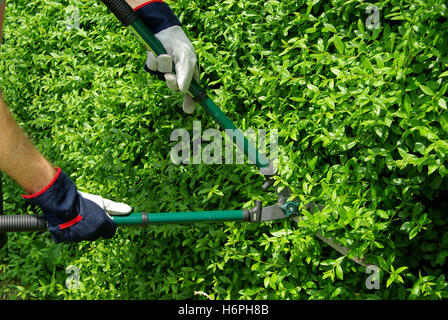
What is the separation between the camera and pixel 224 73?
3.01 meters

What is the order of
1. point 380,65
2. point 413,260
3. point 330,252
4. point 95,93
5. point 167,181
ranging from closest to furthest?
point 380,65 < point 413,260 < point 330,252 < point 167,181 < point 95,93

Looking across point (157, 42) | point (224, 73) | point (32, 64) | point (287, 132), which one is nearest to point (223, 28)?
point (224, 73)

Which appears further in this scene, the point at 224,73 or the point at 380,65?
the point at 224,73

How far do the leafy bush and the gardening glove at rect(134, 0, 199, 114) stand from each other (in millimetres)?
340

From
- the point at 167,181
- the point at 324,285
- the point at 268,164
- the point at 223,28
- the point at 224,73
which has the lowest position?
the point at 324,285

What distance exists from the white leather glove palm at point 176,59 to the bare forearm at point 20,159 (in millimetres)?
725

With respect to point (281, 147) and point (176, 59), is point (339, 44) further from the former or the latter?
point (176, 59)

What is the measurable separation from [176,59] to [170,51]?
0.07m

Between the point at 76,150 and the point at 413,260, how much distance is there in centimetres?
241

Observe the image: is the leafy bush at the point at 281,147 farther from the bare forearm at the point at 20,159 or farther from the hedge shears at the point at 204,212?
the bare forearm at the point at 20,159

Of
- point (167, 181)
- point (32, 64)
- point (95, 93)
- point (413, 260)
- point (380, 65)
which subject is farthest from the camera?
point (32, 64)

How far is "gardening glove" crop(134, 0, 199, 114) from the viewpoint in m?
2.51

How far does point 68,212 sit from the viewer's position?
2.19m

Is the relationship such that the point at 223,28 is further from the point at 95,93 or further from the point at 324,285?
the point at 324,285
